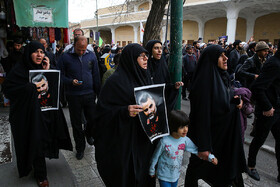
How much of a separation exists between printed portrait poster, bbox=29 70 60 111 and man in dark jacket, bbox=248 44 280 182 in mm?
2719

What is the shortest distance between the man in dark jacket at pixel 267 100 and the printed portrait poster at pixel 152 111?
1.58 meters

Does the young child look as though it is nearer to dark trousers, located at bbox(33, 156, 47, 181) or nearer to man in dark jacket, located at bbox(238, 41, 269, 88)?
dark trousers, located at bbox(33, 156, 47, 181)

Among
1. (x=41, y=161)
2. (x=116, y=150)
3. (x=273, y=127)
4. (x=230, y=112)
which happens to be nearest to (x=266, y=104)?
(x=273, y=127)

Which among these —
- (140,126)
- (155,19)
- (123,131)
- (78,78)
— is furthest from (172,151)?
(155,19)

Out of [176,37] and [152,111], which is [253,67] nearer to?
[176,37]

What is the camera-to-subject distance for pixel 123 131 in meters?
2.21

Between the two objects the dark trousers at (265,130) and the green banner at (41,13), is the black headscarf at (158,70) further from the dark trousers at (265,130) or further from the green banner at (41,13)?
the green banner at (41,13)

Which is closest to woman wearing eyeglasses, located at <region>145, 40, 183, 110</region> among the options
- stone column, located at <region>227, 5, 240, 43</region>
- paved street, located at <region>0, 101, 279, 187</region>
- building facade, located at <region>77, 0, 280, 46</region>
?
paved street, located at <region>0, 101, 279, 187</region>

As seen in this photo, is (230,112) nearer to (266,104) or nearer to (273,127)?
(266,104)

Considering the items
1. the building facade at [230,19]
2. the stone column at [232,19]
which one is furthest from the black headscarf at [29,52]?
the stone column at [232,19]

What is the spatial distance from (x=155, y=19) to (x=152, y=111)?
3.61m

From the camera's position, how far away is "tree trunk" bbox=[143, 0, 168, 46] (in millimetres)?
5086

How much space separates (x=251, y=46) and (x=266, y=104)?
4488 millimetres

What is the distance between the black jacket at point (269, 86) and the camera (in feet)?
9.86
